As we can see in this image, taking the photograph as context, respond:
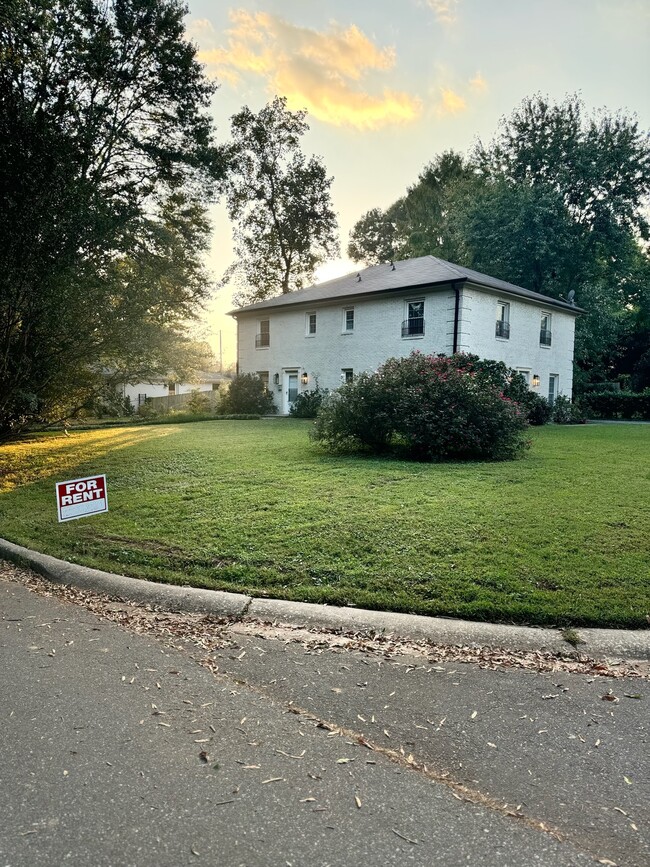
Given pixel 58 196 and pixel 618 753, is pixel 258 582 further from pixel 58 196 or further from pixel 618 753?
pixel 58 196

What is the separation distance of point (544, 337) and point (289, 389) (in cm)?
1229

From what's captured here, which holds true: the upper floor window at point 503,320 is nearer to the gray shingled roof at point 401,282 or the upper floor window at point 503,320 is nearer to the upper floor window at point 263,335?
the gray shingled roof at point 401,282

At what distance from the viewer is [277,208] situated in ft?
121

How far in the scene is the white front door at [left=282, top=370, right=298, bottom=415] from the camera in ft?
86.8

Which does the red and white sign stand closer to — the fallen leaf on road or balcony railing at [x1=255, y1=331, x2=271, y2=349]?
the fallen leaf on road

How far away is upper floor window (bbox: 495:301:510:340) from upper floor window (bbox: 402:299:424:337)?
3.23 m

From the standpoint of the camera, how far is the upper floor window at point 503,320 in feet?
71.6

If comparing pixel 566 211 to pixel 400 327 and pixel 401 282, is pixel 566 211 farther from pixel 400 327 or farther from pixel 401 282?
pixel 400 327

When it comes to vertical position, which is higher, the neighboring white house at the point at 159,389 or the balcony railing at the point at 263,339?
the balcony railing at the point at 263,339

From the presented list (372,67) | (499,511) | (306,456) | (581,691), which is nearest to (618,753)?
(581,691)

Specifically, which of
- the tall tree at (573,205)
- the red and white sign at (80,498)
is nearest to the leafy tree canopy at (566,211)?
the tall tree at (573,205)

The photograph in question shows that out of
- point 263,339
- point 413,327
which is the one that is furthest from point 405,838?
point 263,339

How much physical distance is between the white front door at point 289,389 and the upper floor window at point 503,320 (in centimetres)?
984

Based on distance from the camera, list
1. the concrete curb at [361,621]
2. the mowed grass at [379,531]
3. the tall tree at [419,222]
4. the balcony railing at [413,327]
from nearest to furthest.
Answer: the concrete curb at [361,621] → the mowed grass at [379,531] → the balcony railing at [413,327] → the tall tree at [419,222]
